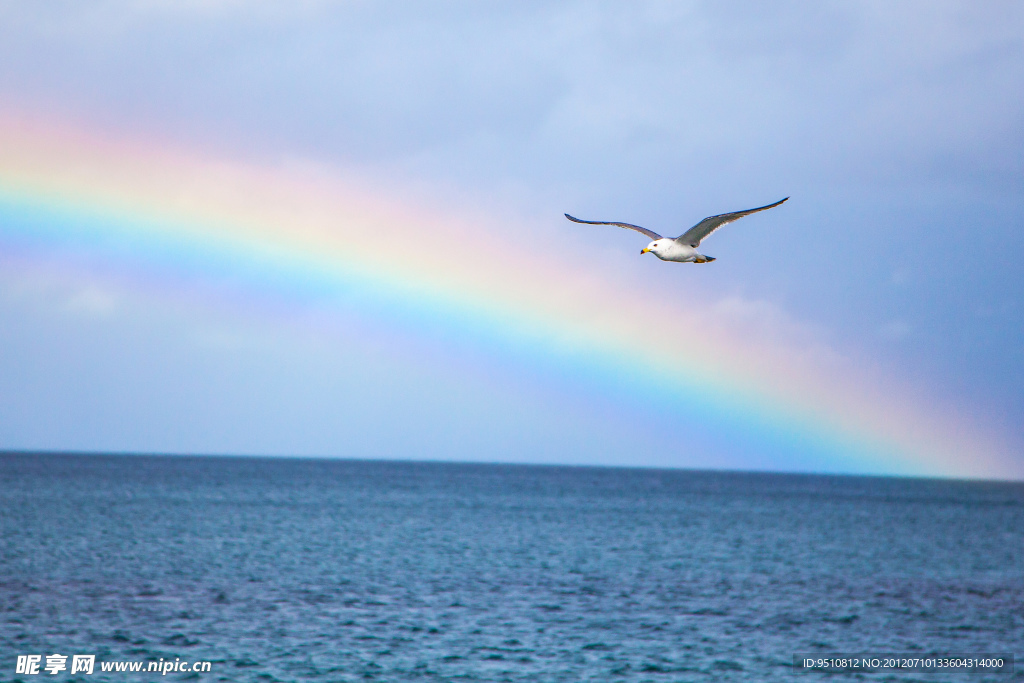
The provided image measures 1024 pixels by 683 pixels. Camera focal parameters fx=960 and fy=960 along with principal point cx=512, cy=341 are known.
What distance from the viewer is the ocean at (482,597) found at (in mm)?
29172

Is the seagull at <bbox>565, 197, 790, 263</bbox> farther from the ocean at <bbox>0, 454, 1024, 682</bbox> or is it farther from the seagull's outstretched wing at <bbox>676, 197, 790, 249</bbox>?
the ocean at <bbox>0, 454, 1024, 682</bbox>

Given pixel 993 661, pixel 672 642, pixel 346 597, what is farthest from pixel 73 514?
pixel 993 661

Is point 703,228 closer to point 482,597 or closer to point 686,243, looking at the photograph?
point 686,243

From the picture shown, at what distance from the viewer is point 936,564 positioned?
65.5 meters

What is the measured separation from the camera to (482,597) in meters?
41.0

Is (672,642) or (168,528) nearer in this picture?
(672,642)

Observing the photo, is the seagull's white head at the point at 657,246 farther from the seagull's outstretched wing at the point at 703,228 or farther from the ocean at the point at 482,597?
the ocean at the point at 482,597

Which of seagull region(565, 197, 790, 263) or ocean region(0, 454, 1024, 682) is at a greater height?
seagull region(565, 197, 790, 263)

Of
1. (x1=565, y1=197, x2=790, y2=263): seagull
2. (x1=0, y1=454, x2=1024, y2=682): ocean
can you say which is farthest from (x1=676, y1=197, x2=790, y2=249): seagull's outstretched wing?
(x1=0, y1=454, x2=1024, y2=682): ocean

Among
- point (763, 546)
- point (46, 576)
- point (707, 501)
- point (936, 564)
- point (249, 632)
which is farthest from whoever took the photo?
point (707, 501)

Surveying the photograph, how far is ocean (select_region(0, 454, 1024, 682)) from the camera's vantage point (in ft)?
95.7

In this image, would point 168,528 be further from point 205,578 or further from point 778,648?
point 778,648

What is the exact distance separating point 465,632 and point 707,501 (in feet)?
414

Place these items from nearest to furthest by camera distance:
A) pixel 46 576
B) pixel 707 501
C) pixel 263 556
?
pixel 46 576 → pixel 263 556 → pixel 707 501
